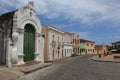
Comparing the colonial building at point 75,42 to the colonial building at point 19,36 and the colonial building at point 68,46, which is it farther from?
the colonial building at point 19,36

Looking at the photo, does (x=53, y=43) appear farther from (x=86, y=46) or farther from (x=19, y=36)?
(x=86, y=46)

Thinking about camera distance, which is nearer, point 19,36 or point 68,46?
point 19,36

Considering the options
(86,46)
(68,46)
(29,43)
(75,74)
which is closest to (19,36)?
(29,43)

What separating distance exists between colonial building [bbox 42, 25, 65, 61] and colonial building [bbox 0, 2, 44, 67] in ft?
51.4

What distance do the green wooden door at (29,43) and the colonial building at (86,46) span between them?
5163cm

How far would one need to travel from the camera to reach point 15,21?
18641 mm

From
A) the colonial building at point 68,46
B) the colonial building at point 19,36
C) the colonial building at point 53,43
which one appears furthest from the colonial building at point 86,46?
the colonial building at point 19,36

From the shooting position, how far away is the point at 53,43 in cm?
4128

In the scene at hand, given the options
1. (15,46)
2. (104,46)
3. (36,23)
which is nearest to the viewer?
(15,46)

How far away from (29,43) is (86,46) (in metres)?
59.5

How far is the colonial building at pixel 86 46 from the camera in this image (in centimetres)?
7465

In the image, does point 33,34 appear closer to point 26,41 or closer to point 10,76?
point 26,41

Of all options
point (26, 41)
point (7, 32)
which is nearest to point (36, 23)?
point (26, 41)

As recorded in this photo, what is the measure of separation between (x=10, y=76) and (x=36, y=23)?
9.55m
